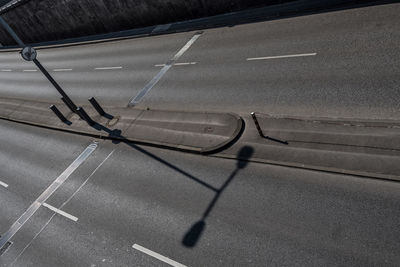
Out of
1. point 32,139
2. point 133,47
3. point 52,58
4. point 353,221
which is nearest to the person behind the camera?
point 353,221

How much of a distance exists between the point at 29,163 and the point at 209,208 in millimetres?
12373

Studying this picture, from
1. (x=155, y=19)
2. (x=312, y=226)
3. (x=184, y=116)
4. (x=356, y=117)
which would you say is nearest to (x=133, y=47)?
(x=155, y=19)

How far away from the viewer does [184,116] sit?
14.2 meters

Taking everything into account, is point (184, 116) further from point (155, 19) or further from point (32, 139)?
point (155, 19)

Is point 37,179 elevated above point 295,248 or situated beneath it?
elevated above

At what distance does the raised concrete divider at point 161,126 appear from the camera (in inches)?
487

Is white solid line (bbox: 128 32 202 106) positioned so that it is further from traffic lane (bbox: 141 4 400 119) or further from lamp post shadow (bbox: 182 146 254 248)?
lamp post shadow (bbox: 182 146 254 248)

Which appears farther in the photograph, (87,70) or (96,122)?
(87,70)

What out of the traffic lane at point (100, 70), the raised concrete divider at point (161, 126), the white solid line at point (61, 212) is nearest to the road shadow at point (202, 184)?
the raised concrete divider at point (161, 126)

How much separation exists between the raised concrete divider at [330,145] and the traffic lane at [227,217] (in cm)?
36

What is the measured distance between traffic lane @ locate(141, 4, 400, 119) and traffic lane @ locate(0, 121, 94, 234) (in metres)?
5.43

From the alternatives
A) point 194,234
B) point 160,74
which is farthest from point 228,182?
point 160,74

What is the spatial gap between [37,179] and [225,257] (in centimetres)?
1151

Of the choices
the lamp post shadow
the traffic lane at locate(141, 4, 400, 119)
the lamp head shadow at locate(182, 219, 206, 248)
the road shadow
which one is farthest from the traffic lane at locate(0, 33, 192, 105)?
the lamp head shadow at locate(182, 219, 206, 248)
